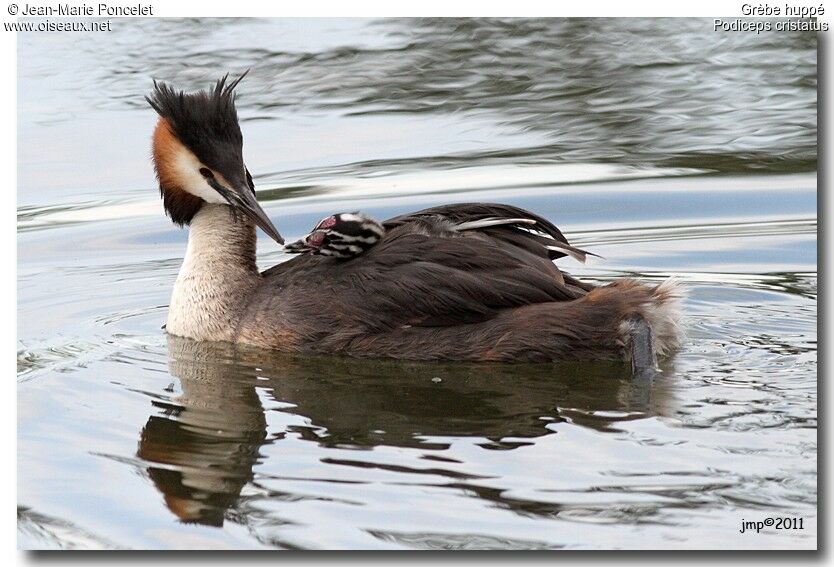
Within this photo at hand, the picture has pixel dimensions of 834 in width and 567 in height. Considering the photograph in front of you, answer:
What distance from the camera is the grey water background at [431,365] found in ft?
19.0

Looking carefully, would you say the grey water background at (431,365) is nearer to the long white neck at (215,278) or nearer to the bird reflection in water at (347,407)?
the bird reflection in water at (347,407)

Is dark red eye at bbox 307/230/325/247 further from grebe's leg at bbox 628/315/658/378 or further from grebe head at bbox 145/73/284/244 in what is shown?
grebe's leg at bbox 628/315/658/378

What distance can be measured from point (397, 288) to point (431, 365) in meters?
0.44

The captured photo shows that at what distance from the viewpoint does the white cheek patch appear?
8.20m

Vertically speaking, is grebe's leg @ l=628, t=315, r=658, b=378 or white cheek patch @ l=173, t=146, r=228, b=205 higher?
white cheek patch @ l=173, t=146, r=228, b=205

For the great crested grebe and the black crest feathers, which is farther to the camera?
the black crest feathers

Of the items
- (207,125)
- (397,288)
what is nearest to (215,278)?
(207,125)

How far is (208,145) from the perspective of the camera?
8.09 metres

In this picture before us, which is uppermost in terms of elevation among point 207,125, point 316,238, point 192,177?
point 207,125

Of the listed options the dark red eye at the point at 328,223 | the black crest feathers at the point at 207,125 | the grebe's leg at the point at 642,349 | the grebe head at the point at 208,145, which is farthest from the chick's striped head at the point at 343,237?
the grebe's leg at the point at 642,349

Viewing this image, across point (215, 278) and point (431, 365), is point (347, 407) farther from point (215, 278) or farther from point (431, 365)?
point (215, 278)

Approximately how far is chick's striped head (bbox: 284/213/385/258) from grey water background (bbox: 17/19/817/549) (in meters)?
0.61

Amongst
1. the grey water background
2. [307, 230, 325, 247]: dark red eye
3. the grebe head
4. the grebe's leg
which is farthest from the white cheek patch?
the grebe's leg

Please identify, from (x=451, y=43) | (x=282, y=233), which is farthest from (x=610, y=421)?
(x=451, y=43)
